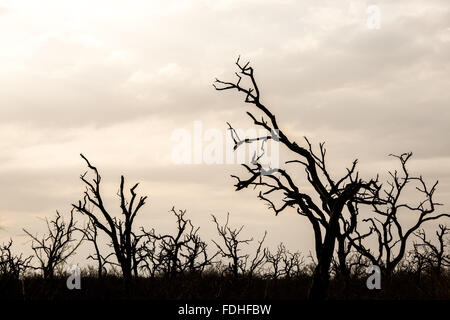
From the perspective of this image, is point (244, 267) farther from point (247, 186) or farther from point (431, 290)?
point (247, 186)

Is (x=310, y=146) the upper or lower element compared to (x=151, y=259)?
upper

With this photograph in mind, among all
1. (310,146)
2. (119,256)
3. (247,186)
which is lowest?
(119,256)

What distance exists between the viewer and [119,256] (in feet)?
79.0
